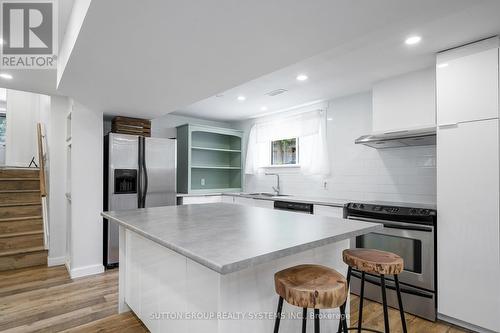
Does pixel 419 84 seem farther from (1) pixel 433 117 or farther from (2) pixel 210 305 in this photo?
(2) pixel 210 305

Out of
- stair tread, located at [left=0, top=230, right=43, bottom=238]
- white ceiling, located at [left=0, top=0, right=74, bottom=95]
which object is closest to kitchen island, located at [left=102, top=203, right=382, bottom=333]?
white ceiling, located at [left=0, top=0, right=74, bottom=95]

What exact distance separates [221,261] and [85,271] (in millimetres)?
3215

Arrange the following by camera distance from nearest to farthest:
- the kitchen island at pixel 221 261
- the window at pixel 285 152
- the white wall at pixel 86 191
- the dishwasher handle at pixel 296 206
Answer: the kitchen island at pixel 221 261, the white wall at pixel 86 191, the dishwasher handle at pixel 296 206, the window at pixel 285 152

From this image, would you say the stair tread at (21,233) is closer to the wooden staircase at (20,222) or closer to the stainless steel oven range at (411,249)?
the wooden staircase at (20,222)

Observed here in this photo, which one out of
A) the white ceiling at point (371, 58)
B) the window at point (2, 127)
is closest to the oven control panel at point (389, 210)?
the white ceiling at point (371, 58)

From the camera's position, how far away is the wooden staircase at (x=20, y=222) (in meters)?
3.59

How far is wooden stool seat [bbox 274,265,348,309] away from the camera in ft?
3.77

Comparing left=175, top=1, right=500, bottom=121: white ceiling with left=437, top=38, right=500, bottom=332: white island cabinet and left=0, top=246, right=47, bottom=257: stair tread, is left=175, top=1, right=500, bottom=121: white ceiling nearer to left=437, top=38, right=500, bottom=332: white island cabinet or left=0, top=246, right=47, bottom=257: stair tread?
left=437, top=38, right=500, bottom=332: white island cabinet

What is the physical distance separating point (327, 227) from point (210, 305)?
810 mm

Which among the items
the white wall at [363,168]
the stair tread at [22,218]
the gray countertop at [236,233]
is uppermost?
the white wall at [363,168]

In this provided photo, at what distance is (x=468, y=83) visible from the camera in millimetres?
2273

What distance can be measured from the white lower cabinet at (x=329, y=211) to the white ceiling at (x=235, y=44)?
1.53 metres

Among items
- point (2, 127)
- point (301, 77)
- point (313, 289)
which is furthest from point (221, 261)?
point (2, 127)

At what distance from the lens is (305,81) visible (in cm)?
328
